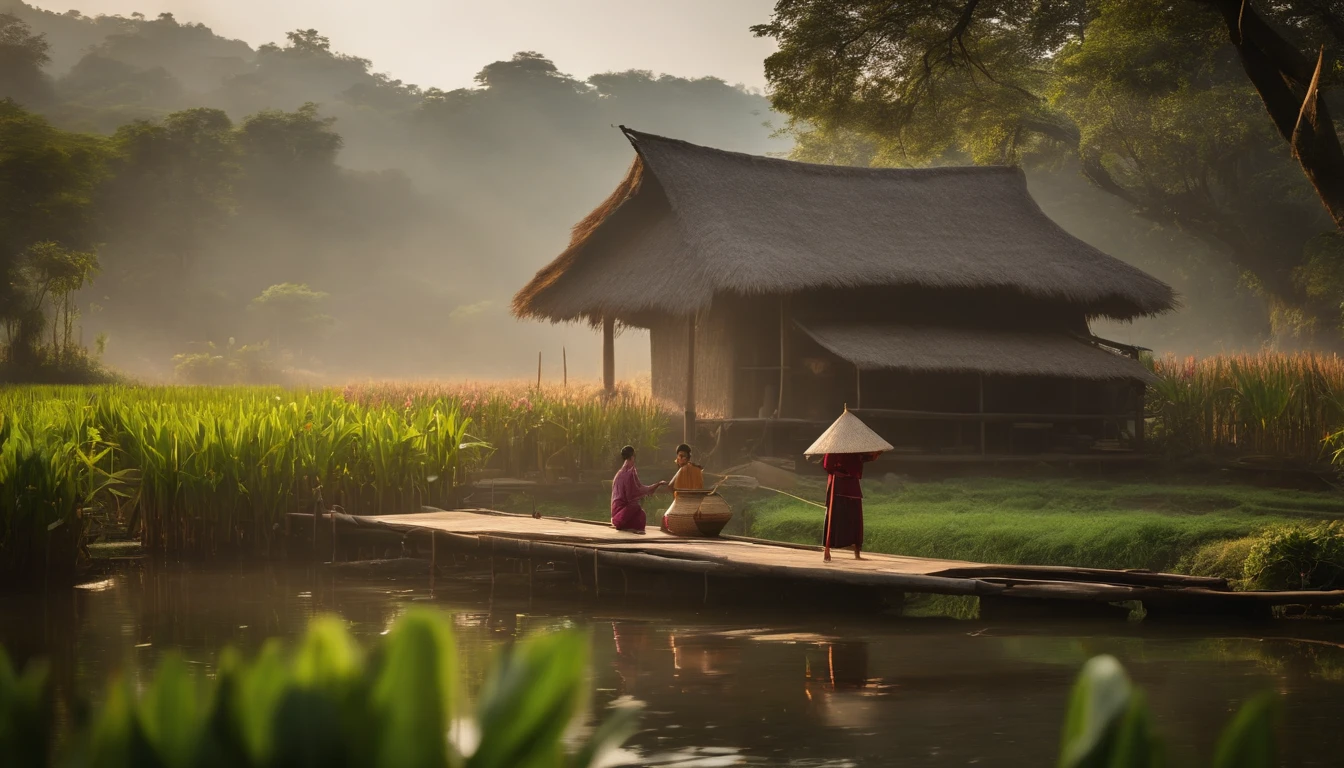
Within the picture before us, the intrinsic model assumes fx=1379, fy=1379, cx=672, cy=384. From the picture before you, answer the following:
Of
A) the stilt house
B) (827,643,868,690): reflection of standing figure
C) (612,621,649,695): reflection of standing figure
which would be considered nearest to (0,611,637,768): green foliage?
(612,621,649,695): reflection of standing figure

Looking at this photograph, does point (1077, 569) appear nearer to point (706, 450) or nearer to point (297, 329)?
point (706, 450)

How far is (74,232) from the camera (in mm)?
45969

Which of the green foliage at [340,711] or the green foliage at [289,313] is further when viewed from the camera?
the green foliage at [289,313]

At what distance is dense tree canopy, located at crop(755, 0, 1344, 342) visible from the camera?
20.6 meters

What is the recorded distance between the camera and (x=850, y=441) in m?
10.6

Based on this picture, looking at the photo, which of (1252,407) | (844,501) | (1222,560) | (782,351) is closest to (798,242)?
(782,351)

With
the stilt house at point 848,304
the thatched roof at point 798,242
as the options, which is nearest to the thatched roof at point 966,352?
the stilt house at point 848,304

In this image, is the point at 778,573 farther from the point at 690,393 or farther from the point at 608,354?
the point at 608,354

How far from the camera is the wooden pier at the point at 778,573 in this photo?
9.30 metres

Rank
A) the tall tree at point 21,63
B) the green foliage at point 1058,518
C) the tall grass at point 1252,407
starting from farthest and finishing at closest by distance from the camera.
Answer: the tall tree at point 21,63, the tall grass at point 1252,407, the green foliage at point 1058,518

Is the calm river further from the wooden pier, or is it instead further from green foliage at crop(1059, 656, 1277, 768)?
green foliage at crop(1059, 656, 1277, 768)

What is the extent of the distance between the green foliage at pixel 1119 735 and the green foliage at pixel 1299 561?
969cm

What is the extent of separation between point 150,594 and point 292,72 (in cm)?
10191

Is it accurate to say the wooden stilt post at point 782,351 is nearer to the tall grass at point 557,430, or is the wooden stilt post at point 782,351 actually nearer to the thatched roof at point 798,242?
the thatched roof at point 798,242
